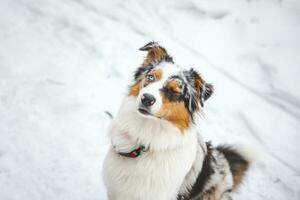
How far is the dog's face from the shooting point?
287 centimetres

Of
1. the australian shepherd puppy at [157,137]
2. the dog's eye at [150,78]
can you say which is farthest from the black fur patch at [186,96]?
the dog's eye at [150,78]

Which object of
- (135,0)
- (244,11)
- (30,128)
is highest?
(244,11)

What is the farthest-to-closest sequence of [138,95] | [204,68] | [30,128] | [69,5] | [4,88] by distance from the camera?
[69,5] < [204,68] < [4,88] < [30,128] < [138,95]

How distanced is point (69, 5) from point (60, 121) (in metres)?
3.36

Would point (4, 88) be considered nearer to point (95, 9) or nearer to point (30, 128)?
point (30, 128)

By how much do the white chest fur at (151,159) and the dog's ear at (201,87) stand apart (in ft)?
1.14

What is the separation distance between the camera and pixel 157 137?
3.04 metres

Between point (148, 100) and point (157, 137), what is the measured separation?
0.44m

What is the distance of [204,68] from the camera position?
6531 millimetres

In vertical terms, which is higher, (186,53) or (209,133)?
(186,53)

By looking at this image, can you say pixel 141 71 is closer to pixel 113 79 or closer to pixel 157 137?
pixel 157 137

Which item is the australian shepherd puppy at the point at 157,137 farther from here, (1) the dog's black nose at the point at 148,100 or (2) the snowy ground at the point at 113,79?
(2) the snowy ground at the point at 113,79

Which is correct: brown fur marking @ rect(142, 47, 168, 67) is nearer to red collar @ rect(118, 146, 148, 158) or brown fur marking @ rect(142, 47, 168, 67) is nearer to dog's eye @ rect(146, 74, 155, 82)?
dog's eye @ rect(146, 74, 155, 82)

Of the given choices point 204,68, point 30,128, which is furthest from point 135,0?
point 30,128
